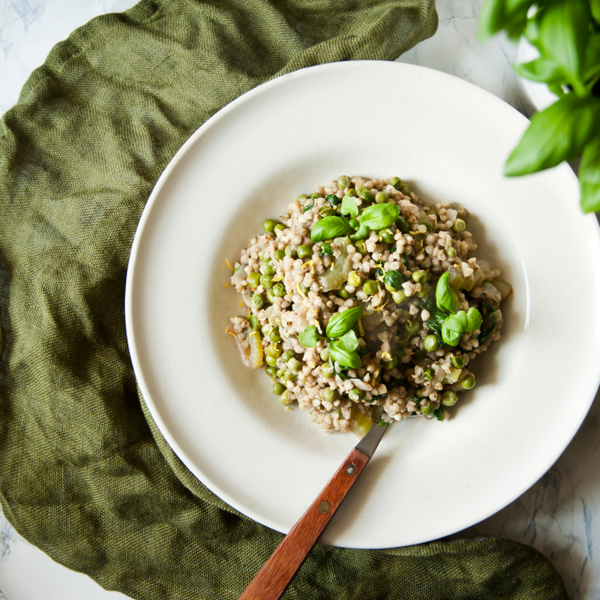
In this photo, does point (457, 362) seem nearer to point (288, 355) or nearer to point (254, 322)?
point (288, 355)

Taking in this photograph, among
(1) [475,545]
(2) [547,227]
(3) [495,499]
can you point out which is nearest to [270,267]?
(2) [547,227]

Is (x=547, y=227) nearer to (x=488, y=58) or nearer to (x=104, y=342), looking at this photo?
(x=488, y=58)

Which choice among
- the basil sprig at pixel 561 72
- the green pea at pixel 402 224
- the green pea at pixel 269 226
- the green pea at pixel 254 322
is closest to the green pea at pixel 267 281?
the green pea at pixel 254 322

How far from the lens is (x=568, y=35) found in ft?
3.56

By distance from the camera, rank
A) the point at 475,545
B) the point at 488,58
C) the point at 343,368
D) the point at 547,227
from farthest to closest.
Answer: the point at 488,58, the point at 475,545, the point at 547,227, the point at 343,368

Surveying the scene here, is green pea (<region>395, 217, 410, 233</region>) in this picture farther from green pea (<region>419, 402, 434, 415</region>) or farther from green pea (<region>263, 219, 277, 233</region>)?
green pea (<region>419, 402, 434, 415</region>)

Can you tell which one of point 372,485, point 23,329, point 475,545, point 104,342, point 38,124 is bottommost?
point 475,545

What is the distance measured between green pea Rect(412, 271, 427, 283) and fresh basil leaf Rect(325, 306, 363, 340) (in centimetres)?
35

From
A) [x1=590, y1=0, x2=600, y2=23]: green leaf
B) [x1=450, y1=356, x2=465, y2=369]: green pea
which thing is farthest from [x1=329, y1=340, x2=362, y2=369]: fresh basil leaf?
[x1=590, y1=0, x2=600, y2=23]: green leaf

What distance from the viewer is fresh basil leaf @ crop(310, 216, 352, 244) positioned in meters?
2.67

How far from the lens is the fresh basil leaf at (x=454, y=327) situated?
2547mm

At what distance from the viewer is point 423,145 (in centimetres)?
303

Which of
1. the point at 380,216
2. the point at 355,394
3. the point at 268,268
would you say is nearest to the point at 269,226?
the point at 268,268

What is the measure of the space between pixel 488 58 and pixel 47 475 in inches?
158
